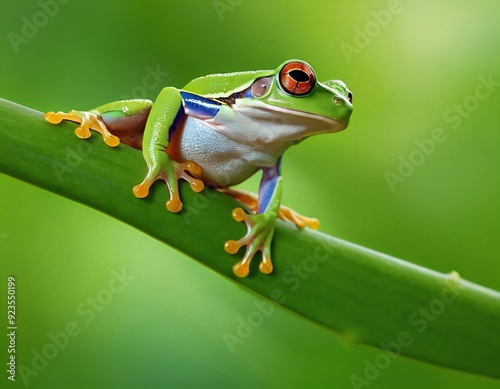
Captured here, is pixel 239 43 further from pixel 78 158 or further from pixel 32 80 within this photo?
pixel 78 158

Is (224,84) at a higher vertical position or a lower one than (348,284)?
lower

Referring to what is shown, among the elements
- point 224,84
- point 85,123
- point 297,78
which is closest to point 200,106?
point 224,84

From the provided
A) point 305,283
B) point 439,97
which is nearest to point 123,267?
point 305,283

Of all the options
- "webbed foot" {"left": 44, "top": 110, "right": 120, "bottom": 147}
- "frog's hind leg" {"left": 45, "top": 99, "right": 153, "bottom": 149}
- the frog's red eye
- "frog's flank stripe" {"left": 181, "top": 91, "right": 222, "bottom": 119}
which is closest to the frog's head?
the frog's red eye

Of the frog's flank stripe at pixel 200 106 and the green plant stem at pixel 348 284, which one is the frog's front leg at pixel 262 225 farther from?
the frog's flank stripe at pixel 200 106

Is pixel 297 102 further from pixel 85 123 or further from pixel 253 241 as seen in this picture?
pixel 85 123
